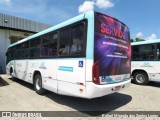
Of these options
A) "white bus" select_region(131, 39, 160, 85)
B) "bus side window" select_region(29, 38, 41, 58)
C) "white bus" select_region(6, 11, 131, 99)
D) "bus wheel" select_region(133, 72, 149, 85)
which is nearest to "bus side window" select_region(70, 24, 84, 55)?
"white bus" select_region(6, 11, 131, 99)

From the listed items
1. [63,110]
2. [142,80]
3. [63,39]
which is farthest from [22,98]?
[142,80]

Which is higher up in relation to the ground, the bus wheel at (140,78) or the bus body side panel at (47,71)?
the bus body side panel at (47,71)

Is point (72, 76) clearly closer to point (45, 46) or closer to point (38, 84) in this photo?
point (45, 46)

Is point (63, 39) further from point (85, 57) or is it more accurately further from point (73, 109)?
point (73, 109)

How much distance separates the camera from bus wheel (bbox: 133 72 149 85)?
35.7 ft

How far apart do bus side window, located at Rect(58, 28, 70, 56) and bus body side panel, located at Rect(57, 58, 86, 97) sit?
0.28m

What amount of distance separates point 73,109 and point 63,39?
245cm

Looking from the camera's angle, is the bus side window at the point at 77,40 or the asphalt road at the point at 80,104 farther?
the asphalt road at the point at 80,104

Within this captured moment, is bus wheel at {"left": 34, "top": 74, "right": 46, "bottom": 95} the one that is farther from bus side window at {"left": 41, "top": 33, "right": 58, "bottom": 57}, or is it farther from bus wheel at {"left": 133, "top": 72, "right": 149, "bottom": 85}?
bus wheel at {"left": 133, "top": 72, "right": 149, "bottom": 85}

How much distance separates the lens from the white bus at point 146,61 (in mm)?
10148

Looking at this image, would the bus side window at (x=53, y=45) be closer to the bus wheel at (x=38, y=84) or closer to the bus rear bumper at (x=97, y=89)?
the bus wheel at (x=38, y=84)

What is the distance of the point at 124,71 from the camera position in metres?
6.61

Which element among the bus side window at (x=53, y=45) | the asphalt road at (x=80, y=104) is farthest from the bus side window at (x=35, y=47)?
the asphalt road at (x=80, y=104)

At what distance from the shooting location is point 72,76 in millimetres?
5719
